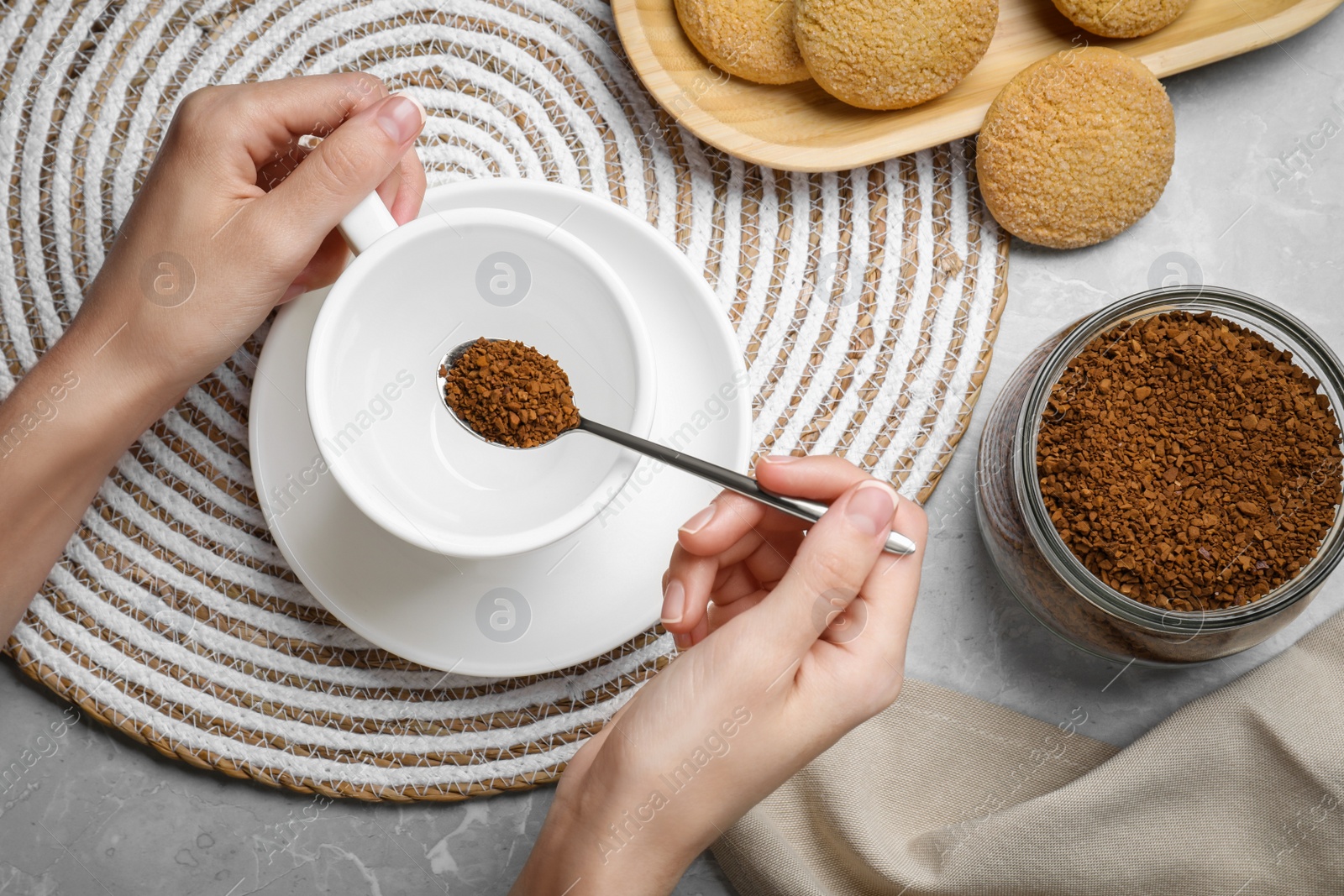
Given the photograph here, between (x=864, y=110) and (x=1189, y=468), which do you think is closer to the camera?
(x=1189, y=468)

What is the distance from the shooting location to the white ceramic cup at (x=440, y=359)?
2.10 feet

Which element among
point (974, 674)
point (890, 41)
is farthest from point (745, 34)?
point (974, 674)

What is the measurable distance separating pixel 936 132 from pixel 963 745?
2.05ft

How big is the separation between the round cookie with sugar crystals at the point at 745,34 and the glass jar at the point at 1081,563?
371 millimetres

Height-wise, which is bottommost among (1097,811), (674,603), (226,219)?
(1097,811)

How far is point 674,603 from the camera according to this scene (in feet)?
2.38

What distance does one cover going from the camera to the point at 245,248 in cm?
75

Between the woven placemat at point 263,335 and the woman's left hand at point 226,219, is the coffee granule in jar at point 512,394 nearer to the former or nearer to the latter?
the woman's left hand at point 226,219

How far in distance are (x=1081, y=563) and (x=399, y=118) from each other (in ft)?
2.21

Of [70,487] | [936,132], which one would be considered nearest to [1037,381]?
[936,132]

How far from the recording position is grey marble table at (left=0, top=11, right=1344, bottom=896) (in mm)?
952

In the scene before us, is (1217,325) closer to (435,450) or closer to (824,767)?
(824,767)

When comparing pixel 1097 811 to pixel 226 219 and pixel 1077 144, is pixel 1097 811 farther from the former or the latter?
pixel 226 219

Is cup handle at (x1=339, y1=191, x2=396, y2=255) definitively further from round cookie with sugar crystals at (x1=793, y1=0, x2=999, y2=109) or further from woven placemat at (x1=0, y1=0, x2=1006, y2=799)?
round cookie with sugar crystals at (x1=793, y1=0, x2=999, y2=109)
